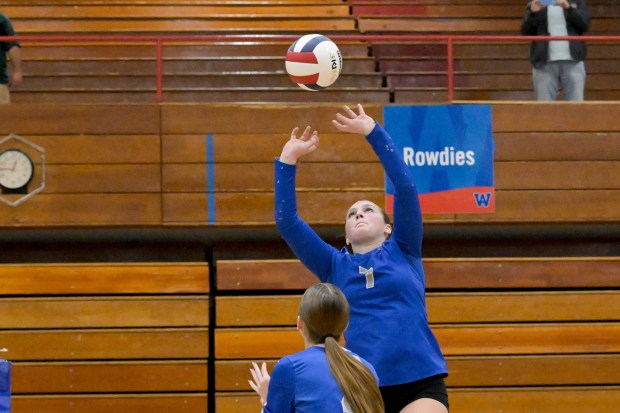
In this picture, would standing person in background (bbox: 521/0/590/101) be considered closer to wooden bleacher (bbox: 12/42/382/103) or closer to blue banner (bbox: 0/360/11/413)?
wooden bleacher (bbox: 12/42/382/103)

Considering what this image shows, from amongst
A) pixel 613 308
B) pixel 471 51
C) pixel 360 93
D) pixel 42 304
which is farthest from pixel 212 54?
pixel 613 308

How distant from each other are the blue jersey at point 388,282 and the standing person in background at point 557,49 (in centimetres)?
453

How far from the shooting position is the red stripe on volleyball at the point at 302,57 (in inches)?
200

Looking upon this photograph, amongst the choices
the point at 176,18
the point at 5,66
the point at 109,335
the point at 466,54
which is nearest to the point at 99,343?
the point at 109,335

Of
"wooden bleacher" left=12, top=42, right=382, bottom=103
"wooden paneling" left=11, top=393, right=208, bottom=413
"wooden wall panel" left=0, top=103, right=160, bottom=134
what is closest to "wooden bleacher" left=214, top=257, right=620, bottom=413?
"wooden paneling" left=11, top=393, right=208, bottom=413

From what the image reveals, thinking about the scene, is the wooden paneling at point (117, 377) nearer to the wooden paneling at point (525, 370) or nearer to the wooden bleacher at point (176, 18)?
the wooden paneling at point (525, 370)

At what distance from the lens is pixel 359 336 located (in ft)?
13.3

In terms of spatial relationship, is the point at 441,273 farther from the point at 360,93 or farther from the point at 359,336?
the point at 359,336

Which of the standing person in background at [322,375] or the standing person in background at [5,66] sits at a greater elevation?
the standing person in background at [5,66]

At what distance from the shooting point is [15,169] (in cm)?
768

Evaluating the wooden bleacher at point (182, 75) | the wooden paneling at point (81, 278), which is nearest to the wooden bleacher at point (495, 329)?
the wooden paneling at point (81, 278)

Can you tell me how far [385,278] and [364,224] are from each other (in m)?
0.25

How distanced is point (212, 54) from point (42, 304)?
10.7 feet

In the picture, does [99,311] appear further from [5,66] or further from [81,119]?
[5,66]
